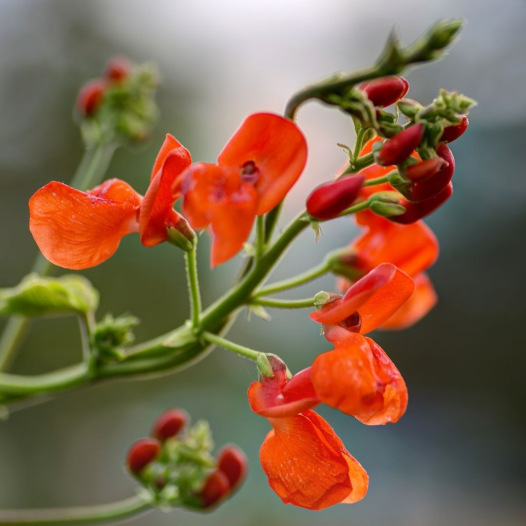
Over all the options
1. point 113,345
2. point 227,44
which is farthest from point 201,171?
point 227,44

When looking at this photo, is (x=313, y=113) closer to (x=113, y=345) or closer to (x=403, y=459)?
(x=403, y=459)

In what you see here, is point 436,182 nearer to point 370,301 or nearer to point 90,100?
Answer: point 370,301

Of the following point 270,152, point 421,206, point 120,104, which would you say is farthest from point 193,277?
point 120,104

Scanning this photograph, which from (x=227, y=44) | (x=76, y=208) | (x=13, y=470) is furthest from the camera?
(x=227, y=44)

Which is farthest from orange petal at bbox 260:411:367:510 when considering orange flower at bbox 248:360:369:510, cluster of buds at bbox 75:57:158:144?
cluster of buds at bbox 75:57:158:144

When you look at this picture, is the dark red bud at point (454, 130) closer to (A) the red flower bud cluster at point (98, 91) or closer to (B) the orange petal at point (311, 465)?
(B) the orange petal at point (311, 465)

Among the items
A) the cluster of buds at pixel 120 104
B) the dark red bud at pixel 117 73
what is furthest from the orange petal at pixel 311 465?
the dark red bud at pixel 117 73
